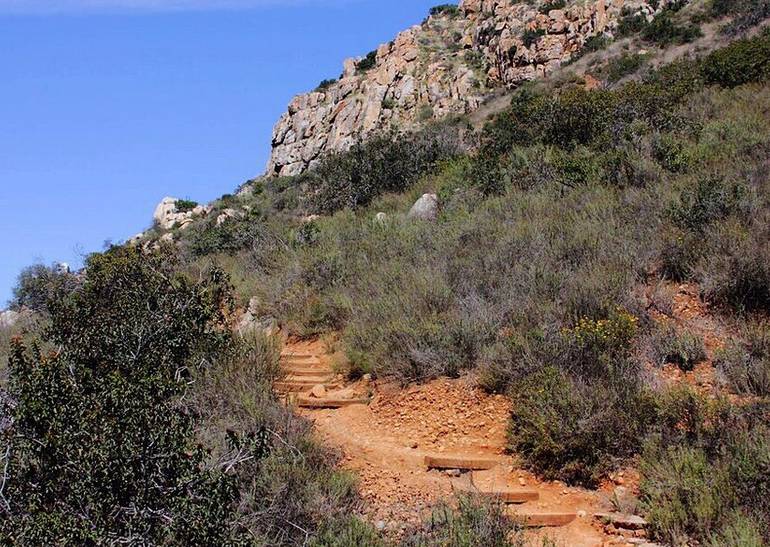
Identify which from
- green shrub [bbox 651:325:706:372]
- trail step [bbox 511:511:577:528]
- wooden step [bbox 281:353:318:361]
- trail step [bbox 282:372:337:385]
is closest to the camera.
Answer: trail step [bbox 511:511:577:528]

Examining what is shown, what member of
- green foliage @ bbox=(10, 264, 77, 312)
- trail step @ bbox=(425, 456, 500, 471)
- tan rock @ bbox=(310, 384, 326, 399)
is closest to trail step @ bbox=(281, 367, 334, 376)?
tan rock @ bbox=(310, 384, 326, 399)

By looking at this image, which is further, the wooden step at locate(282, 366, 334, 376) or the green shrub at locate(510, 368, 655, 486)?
the wooden step at locate(282, 366, 334, 376)

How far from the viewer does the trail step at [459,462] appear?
5.18 metres

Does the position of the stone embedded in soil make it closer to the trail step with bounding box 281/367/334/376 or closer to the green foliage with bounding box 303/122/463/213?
the trail step with bounding box 281/367/334/376

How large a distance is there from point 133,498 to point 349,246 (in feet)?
25.6

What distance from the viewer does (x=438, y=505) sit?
4.21m

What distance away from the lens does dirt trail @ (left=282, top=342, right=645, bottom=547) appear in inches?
170

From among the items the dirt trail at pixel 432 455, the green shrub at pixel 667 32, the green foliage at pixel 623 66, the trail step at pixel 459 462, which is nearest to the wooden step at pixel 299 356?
the dirt trail at pixel 432 455

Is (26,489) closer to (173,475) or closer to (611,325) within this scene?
(173,475)

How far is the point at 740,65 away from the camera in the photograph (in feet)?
45.4

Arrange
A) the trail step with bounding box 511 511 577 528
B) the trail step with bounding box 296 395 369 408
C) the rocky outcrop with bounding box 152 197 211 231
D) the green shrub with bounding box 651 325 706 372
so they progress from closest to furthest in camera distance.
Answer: the trail step with bounding box 511 511 577 528, the green shrub with bounding box 651 325 706 372, the trail step with bounding box 296 395 369 408, the rocky outcrop with bounding box 152 197 211 231

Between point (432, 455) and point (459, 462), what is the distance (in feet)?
0.96

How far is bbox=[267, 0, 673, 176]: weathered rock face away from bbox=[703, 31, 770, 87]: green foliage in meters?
14.2

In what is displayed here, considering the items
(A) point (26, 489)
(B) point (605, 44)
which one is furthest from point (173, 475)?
(B) point (605, 44)
